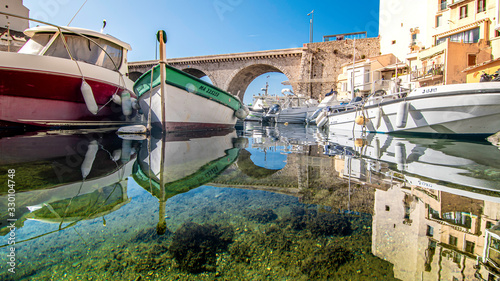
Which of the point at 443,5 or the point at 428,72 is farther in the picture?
the point at 443,5

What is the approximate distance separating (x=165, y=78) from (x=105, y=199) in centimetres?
458

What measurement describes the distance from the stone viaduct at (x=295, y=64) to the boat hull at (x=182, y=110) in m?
16.4

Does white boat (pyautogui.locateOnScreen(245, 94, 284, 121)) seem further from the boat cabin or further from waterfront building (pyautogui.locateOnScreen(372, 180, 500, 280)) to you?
waterfront building (pyautogui.locateOnScreen(372, 180, 500, 280))

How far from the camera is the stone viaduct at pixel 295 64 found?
23141 mm

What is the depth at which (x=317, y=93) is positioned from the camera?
24.1 metres

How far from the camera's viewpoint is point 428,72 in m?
15.1

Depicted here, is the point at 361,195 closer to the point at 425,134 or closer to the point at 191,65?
the point at 425,134

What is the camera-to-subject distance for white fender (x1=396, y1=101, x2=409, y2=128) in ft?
18.5

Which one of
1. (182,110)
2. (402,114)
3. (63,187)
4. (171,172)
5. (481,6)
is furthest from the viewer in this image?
(481,6)

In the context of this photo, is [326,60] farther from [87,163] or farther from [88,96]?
[87,163]

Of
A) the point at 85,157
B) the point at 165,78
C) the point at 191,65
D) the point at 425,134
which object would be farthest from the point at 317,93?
the point at 85,157

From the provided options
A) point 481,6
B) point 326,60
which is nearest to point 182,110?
point 481,6

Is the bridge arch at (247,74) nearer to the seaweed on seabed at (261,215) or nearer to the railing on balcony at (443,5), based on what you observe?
the railing on balcony at (443,5)

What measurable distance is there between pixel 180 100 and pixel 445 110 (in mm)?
6183
